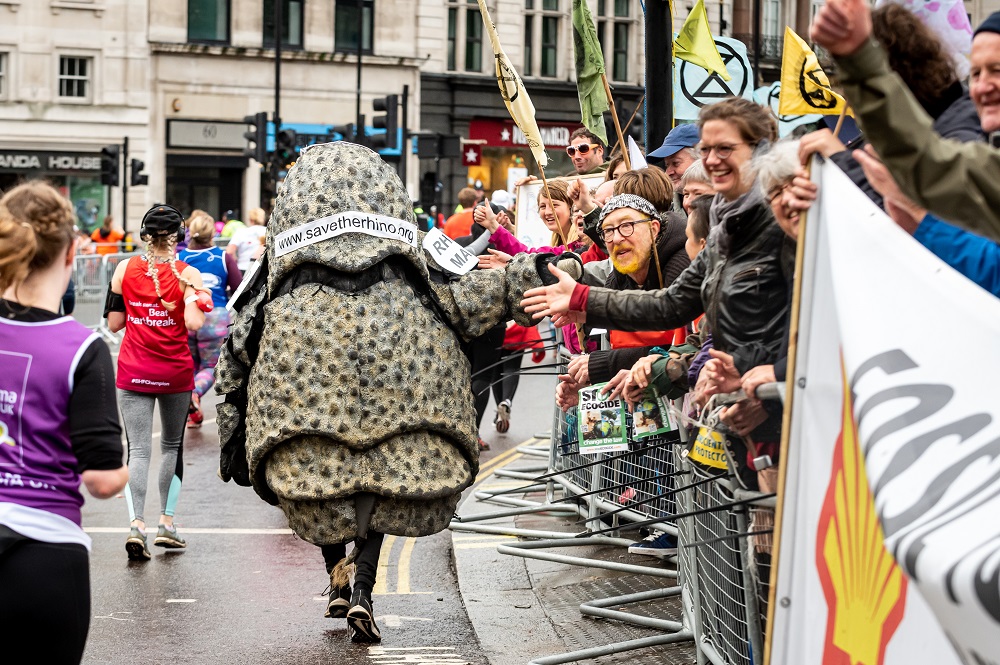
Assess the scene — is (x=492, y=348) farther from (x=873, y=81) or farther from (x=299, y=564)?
(x=873, y=81)

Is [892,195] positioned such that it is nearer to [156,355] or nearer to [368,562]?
[368,562]

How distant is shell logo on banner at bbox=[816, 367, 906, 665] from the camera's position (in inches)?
116

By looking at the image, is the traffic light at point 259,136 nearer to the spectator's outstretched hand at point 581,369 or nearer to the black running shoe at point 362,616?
the black running shoe at point 362,616

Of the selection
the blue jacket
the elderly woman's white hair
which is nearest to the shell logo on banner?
the blue jacket

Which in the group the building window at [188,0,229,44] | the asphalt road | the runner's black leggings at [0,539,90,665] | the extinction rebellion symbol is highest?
the building window at [188,0,229,44]

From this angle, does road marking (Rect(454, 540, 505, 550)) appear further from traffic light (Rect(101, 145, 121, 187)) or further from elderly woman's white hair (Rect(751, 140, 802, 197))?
traffic light (Rect(101, 145, 121, 187))

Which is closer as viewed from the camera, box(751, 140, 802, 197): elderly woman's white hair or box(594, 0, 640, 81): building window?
box(751, 140, 802, 197): elderly woman's white hair

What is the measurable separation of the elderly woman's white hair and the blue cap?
3150 mm

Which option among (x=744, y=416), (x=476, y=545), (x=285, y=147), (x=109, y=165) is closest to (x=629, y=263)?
(x=744, y=416)

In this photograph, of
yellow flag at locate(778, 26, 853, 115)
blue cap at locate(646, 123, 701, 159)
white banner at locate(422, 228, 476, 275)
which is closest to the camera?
yellow flag at locate(778, 26, 853, 115)

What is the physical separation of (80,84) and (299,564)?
37.2 meters

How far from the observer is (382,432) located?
5727 mm

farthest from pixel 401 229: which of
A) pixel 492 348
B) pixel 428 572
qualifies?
pixel 492 348

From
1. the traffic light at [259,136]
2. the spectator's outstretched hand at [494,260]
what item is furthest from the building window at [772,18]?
the spectator's outstretched hand at [494,260]
